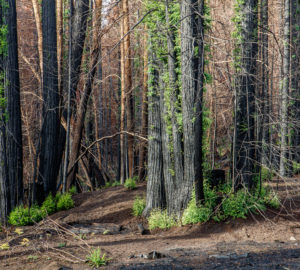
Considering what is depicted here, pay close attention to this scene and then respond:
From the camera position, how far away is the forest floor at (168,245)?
5.01 meters

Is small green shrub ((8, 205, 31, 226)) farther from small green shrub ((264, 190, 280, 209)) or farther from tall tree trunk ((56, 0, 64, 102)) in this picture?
small green shrub ((264, 190, 280, 209))

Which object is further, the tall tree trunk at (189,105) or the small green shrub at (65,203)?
the small green shrub at (65,203)

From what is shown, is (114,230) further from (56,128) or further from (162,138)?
(56,128)

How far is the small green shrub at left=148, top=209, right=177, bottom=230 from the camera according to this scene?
748 centimetres

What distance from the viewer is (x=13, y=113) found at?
361 inches

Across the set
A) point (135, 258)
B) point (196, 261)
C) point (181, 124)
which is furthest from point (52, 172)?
point (196, 261)

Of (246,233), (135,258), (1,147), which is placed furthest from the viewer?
(1,147)

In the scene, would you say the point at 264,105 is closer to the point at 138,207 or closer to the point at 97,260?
the point at 138,207

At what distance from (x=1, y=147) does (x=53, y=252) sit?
3.91 m

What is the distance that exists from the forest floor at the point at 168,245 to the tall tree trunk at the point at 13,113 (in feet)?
4.29

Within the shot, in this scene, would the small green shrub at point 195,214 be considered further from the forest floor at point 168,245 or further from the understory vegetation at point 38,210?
the understory vegetation at point 38,210

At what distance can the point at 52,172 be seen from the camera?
10.9 metres

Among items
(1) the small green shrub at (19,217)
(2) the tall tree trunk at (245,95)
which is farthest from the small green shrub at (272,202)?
(1) the small green shrub at (19,217)

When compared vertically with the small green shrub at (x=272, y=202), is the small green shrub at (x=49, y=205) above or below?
below
